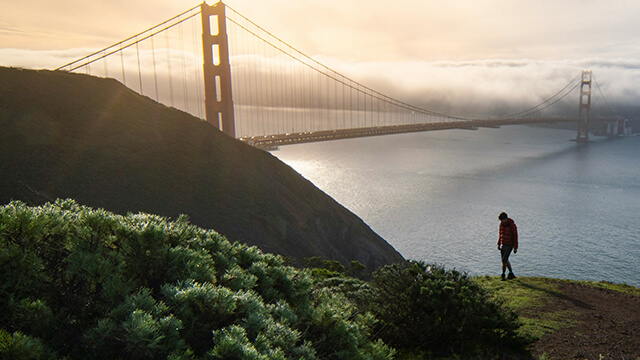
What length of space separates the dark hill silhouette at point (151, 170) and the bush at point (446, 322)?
16.7 m

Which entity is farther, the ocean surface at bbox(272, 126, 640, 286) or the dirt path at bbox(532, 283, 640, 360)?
the ocean surface at bbox(272, 126, 640, 286)

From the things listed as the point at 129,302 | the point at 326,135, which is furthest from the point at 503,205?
the point at 129,302

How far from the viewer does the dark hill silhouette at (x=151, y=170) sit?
71.8 feet

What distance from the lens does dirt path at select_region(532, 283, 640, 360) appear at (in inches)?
341

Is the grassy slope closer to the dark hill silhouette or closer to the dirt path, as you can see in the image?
the dirt path

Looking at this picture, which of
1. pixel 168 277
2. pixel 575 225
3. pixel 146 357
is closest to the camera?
pixel 146 357

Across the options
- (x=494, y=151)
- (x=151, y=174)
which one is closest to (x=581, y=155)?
(x=494, y=151)

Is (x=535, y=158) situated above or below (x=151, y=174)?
below

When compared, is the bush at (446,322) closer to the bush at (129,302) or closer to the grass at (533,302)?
the grass at (533,302)

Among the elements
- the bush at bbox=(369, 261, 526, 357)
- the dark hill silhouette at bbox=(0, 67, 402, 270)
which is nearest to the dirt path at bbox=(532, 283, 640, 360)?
the bush at bbox=(369, 261, 526, 357)

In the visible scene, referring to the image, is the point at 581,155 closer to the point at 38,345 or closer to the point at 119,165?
the point at 119,165

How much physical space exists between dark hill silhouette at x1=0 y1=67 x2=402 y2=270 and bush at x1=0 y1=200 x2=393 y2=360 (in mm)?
16657

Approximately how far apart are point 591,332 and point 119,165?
79.5 ft

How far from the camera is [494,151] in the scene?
498 feet
